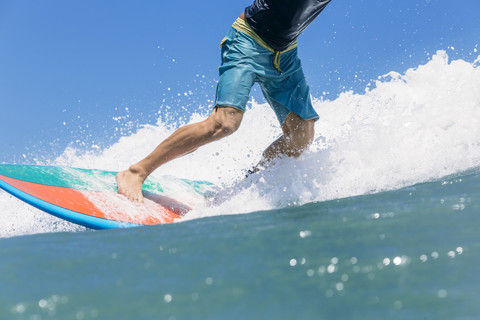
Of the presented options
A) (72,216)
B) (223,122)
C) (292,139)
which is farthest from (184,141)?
(292,139)

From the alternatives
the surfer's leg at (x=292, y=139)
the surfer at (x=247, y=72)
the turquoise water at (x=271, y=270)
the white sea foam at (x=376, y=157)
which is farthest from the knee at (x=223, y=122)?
the turquoise water at (x=271, y=270)

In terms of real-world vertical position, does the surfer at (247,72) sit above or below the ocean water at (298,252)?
above

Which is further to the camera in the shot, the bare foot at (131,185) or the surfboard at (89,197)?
the bare foot at (131,185)

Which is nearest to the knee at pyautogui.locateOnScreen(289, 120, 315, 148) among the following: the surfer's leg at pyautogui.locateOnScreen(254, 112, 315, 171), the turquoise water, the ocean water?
the surfer's leg at pyautogui.locateOnScreen(254, 112, 315, 171)

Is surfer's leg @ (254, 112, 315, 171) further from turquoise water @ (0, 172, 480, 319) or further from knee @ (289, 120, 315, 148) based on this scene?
turquoise water @ (0, 172, 480, 319)

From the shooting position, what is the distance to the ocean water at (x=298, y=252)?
0.98 meters

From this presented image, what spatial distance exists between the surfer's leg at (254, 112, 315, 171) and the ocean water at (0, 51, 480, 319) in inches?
6.8

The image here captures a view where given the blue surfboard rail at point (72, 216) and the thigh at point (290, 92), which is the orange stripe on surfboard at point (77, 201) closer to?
the blue surfboard rail at point (72, 216)

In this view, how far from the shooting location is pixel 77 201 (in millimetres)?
2836

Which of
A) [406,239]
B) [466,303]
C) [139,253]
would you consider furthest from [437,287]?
[139,253]

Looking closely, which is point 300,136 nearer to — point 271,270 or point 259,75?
point 259,75

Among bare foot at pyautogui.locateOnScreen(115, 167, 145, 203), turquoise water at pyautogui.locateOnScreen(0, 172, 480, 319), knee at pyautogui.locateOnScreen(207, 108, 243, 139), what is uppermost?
knee at pyautogui.locateOnScreen(207, 108, 243, 139)

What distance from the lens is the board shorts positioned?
2.86m

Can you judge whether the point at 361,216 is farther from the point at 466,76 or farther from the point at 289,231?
the point at 466,76
